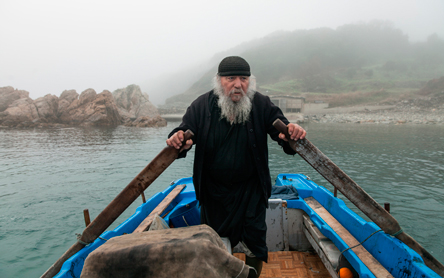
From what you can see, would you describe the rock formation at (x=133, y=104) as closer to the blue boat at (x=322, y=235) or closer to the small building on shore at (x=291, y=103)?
the small building on shore at (x=291, y=103)

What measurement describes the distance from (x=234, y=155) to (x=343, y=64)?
16440cm

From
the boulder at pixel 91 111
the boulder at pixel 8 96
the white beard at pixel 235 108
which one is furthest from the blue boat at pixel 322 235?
the boulder at pixel 8 96

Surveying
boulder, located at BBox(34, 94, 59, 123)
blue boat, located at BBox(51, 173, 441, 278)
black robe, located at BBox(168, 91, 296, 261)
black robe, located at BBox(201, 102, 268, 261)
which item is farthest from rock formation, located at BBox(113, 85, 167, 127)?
black robe, located at BBox(201, 102, 268, 261)

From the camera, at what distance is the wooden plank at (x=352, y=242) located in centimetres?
215

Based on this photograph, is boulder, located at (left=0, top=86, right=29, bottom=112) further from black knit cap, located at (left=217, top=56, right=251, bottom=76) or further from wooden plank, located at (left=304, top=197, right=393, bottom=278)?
wooden plank, located at (left=304, top=197, right=393, bottom=278)

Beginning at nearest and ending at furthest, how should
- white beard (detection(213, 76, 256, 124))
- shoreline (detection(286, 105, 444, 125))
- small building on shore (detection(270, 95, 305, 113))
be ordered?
1. white beard (detection(213, 76, 256, 124))
2. shoreline (detection(286, 105, 444, 125))
3. small building on shore (detection(270, 95, 305, 113))

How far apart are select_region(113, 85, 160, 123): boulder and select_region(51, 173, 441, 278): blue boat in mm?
58355

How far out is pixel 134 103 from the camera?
64.6m

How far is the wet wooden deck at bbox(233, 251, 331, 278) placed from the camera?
3.02 m

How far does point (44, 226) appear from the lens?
259 inches

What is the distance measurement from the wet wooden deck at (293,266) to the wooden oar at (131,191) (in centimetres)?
201

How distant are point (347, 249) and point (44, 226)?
7.66 m

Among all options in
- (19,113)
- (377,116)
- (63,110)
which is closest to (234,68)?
(19,113)

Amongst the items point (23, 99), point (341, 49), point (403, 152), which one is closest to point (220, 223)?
point (403, 152)
